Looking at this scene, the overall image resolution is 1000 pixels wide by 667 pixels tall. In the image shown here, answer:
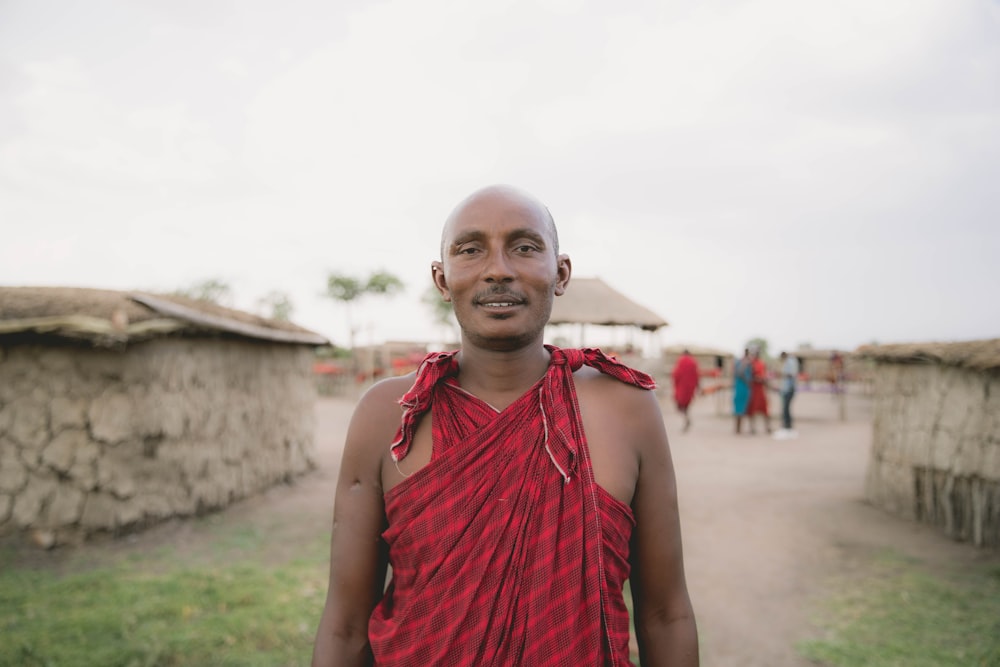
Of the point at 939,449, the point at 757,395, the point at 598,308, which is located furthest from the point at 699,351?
the point at 939,449

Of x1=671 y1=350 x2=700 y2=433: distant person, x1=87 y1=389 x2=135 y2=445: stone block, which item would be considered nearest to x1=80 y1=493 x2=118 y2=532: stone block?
x1=87 y1=389 x2=135 y2=445: stone block

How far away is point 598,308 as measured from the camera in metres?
16.4

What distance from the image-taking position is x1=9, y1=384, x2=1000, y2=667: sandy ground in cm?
396

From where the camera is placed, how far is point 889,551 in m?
5.07

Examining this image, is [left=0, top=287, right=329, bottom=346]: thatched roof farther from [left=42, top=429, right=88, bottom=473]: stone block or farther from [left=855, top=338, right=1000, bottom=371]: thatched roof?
[left=855, top=338, right=1000, bottom=371]: thatched roof

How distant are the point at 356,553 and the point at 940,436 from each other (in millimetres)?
5972

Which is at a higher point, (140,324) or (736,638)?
(140,324)

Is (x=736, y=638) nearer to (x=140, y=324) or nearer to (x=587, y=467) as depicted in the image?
(x=587, y=467)

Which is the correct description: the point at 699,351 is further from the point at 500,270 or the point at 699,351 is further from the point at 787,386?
the point at 500,270

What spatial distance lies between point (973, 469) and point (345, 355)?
26.0m

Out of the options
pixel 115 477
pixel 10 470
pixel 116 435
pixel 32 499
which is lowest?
pixel 32 499

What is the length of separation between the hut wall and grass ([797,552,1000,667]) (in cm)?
72

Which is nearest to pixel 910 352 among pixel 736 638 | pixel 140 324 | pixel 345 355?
pixel 736 638

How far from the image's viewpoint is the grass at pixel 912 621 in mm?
3359
